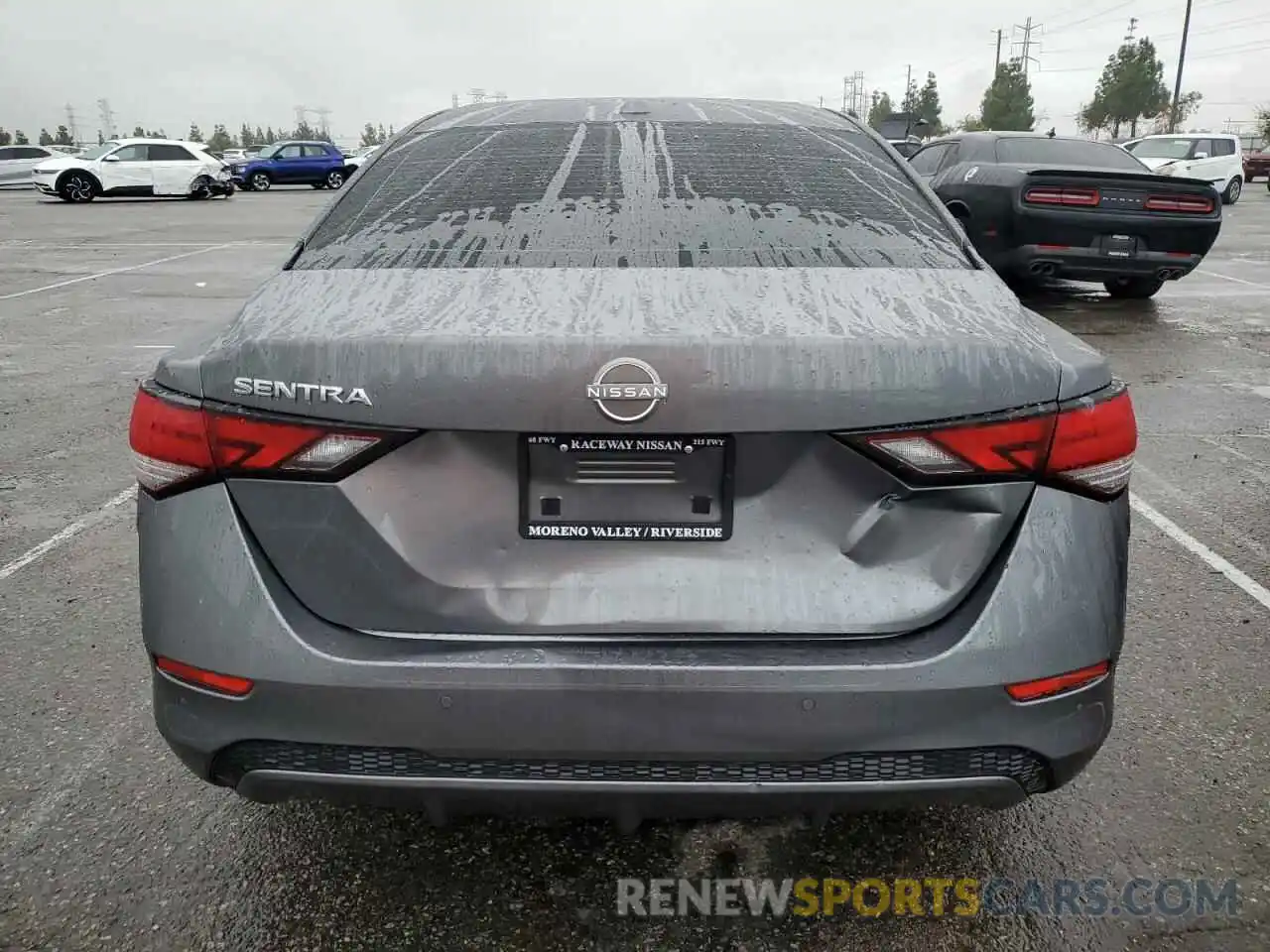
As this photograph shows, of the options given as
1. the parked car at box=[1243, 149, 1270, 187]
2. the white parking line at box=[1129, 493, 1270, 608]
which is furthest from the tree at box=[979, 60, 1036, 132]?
the white parking line at box=[1129, 493, 1270, 608]

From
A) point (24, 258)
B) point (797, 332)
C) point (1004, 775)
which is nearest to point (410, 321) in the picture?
point (797, 332)

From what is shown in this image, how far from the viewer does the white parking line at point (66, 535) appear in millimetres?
4066

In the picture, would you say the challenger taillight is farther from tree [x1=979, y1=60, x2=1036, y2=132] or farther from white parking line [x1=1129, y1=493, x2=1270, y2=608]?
tree [x1=979, y1=60, x2=1036, y2=132]

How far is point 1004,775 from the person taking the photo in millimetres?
1873

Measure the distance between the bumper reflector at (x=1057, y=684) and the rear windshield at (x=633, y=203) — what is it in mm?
879

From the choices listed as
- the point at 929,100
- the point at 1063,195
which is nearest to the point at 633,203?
the point at 1063,195

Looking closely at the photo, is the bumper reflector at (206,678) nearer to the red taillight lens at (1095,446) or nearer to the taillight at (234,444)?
the taillight at (234,444)

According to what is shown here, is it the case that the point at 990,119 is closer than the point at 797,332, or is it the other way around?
the point at 797,332

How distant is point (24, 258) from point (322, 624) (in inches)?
651

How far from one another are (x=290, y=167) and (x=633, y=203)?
39076 mm

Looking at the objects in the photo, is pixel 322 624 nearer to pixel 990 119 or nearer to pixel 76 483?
pixel 76 483

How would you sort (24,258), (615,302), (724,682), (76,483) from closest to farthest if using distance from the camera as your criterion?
(724,682)
(615,302)
(76,483)
(24,258)

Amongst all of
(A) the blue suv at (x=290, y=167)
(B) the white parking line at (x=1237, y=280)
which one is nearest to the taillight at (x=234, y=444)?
(B) the white parking line at (x=1237, y=280)

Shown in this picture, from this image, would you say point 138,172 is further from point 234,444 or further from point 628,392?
point 628,392
